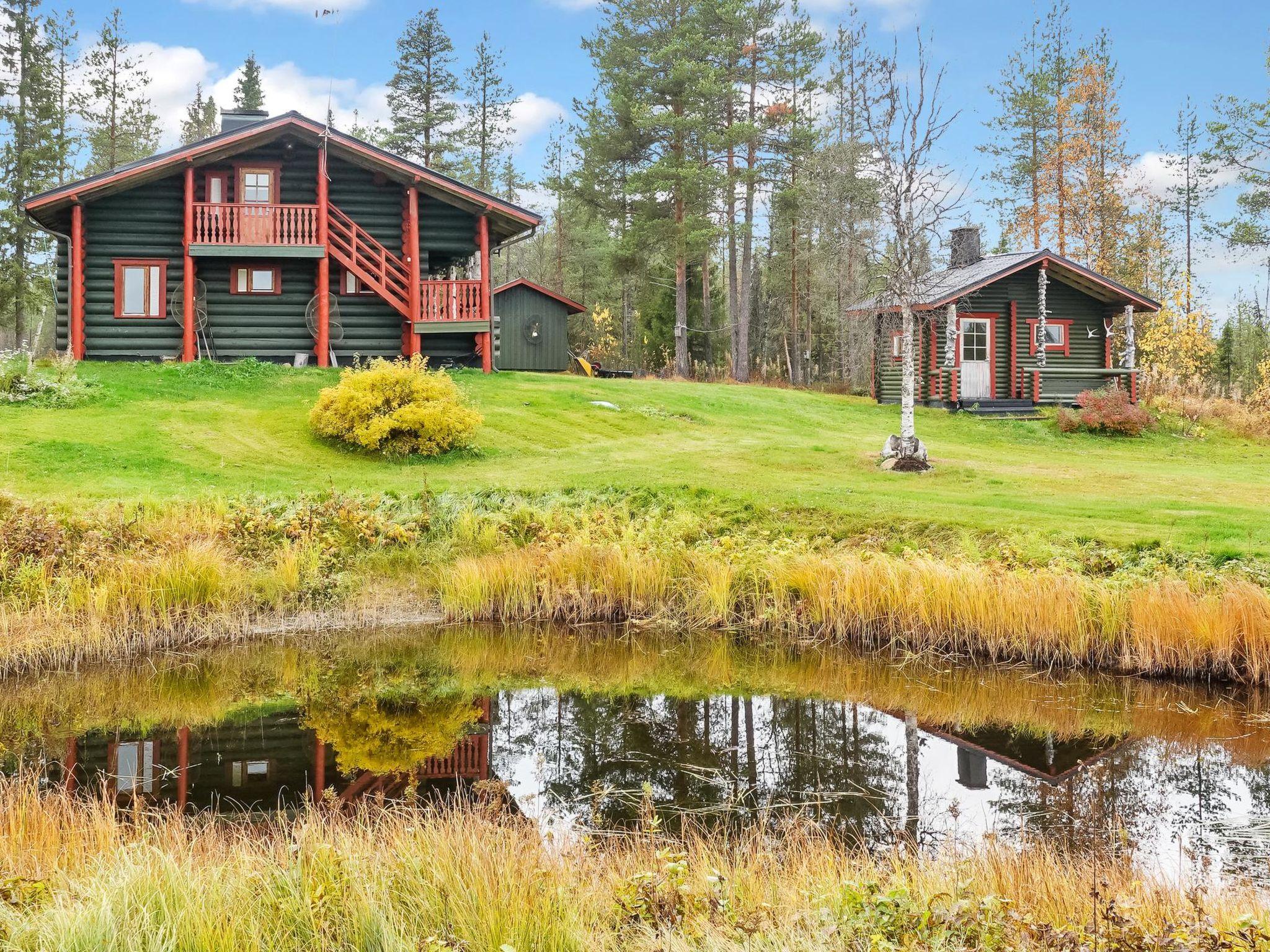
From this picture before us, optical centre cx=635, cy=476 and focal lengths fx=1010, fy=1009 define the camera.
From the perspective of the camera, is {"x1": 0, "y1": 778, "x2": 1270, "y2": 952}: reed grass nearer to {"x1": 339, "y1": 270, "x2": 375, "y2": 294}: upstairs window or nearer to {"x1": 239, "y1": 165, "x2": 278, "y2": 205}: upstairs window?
{"x1": 339, "y1": 270, "x2": 375, "y2": 294}: upstairs window

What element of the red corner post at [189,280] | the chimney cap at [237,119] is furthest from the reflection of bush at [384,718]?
the chimney cap at [237,119]

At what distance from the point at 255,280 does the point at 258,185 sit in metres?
2.31

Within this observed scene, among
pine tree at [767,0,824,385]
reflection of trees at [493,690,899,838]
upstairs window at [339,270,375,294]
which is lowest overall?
reflection of trees at [493,690,899,838]

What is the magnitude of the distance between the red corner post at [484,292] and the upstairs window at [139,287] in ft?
24.9

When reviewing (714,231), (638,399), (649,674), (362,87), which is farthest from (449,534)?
(362,87)

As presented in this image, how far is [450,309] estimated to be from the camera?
82.5 feet

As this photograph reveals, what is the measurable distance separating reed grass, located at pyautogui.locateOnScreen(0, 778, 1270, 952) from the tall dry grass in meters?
4.58

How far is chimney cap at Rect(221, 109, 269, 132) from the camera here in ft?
83.8

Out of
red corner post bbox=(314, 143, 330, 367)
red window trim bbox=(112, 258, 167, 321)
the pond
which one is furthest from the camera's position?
red window trim bbox=(112, 258, 167, 321)

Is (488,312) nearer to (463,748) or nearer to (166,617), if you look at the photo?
(166,617)

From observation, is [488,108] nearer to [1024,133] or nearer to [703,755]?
[1024,133]

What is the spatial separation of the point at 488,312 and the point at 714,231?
12.4 meters

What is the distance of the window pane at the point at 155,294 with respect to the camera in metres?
24.5

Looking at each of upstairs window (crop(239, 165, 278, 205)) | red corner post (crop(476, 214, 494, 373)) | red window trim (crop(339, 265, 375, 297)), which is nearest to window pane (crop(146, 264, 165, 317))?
upstairs window (crop(239, 165, 278, 205))
